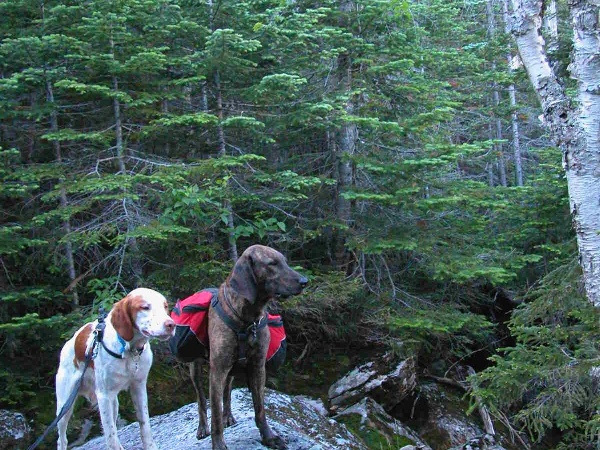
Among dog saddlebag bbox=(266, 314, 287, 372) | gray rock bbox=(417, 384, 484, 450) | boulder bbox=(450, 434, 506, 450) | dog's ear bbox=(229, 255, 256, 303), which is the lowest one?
gray rock bbox=(417, 384, 484, 450)

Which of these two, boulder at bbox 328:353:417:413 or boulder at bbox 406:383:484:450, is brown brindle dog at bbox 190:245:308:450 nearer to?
boulder at bbox 328:353:417:413

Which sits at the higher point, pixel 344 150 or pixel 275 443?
pixel 344 150

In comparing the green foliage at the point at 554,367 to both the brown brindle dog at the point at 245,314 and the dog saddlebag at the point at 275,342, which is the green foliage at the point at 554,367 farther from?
the brown brindle dog at the point at 245,314

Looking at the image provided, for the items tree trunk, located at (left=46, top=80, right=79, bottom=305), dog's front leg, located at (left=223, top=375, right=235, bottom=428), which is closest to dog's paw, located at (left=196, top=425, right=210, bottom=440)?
dog's front leg, located at (left=223, top=375, right=235, bottom=428)

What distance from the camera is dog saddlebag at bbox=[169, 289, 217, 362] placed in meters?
→ 4.94

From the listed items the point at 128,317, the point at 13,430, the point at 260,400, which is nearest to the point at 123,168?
the point at 13,430

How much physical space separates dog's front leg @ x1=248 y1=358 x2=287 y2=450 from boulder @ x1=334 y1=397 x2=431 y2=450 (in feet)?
11.6

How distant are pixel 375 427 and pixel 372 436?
212 millimetres

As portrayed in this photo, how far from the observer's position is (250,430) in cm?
530

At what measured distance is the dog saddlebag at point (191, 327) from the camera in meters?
4.94

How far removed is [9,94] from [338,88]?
5.15 m

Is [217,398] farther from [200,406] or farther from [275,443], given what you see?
[200,406]

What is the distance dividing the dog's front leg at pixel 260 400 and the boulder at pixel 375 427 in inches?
139

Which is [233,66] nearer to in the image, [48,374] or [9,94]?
[9,94]
